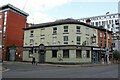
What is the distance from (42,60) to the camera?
43.8 metres

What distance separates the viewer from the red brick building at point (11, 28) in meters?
51.3

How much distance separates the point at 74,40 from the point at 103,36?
40.4 feet

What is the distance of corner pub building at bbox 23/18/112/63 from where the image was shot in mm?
40375

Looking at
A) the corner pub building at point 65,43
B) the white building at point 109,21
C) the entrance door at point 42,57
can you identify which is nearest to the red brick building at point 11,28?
the corner pub building at point 65,43

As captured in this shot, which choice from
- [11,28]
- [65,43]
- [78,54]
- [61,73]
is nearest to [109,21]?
[11,28]

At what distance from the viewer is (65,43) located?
4088 centimetres

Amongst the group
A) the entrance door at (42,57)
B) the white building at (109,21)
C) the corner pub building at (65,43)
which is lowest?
the entrance door at (42,57)

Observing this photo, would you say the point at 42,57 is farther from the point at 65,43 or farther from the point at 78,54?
the point at 78,54

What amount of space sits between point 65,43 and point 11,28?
19.1m

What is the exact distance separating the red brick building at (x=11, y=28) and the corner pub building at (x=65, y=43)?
735 centimetres

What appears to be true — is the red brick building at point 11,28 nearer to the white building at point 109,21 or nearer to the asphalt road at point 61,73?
the asphalt road at point 61,73

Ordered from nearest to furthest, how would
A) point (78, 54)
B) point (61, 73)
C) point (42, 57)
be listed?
point (61, 73) < point (78, 54) < point (42, 57)

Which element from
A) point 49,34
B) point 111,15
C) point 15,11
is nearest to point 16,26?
point 15,11

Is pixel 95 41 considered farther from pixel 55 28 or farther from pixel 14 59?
pixel 14 59
